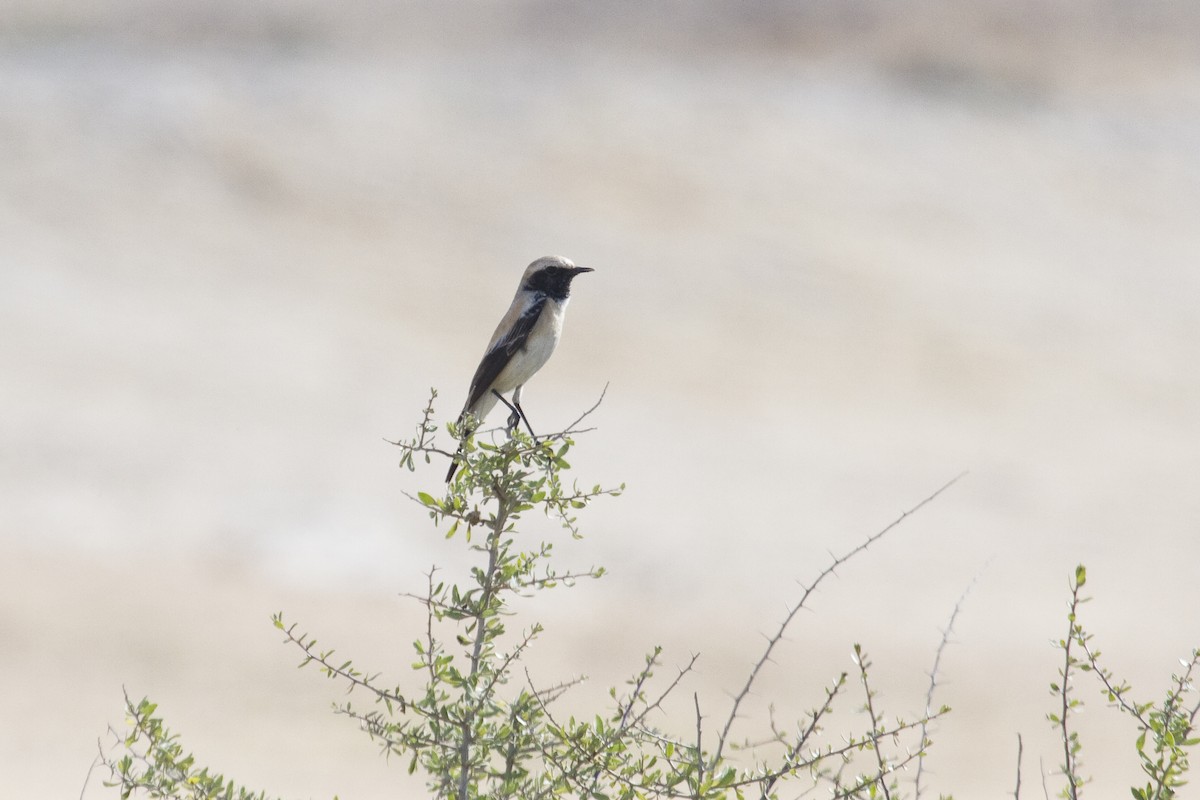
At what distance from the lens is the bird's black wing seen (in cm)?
727

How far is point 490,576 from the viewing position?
14.4 feet

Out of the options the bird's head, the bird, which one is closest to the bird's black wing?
the bird

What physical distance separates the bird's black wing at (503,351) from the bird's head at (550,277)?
13cm

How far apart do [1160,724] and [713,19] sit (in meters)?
43.8

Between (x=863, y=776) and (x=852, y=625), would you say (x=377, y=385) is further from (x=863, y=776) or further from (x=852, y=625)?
(x=863, y=776)

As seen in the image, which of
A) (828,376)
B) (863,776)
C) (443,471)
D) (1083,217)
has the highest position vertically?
(1083,217)

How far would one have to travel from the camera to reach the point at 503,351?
7262mm

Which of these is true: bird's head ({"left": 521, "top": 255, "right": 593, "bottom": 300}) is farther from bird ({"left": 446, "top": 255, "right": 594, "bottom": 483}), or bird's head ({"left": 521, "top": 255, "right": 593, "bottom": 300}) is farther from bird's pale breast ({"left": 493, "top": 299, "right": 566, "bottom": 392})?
bird's pale breast ({"left": 493, "top": 299, "right": 566, "bottom": 392})

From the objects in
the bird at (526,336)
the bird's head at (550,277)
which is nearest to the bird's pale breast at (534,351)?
the bird at (526,336)

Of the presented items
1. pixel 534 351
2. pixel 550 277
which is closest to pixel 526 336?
pixel 534 351

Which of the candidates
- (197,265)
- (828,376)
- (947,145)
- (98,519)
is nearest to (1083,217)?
(947,145)

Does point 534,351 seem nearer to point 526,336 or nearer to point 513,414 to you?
point 526,336

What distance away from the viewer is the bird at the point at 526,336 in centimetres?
728

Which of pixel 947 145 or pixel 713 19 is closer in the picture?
pixel 947 145
